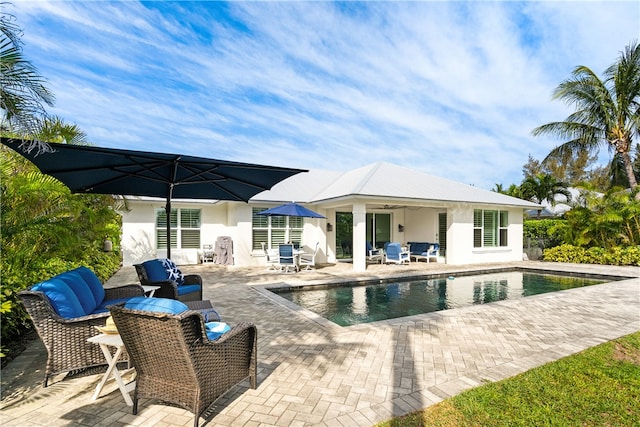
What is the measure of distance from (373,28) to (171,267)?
34.1ft

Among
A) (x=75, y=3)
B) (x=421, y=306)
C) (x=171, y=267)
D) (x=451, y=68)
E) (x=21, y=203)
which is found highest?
(x=451, y=68)

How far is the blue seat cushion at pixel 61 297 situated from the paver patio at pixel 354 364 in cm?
82

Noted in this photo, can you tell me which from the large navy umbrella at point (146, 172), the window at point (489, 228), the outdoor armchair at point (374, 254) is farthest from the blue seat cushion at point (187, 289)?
the window at point (489, 228)

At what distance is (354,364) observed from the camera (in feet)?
14.1

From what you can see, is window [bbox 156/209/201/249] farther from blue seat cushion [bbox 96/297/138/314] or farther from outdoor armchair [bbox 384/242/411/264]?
blue seat cushion [bbox 96/297/138/314]

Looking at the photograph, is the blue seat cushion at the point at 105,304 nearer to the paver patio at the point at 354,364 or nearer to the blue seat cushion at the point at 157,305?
the paver patio at the point at 354,364

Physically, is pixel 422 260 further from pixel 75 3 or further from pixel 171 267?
pixel 75 3

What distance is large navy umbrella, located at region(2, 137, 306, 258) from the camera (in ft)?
14.8

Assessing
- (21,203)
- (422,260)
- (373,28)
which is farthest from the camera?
(422,260)

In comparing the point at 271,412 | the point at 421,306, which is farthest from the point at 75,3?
the point at 421,306

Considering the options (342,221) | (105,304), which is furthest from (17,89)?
(342,221)

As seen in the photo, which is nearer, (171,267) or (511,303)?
(171,267)

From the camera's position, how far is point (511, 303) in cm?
764

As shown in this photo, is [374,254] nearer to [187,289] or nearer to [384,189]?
[384,189]
